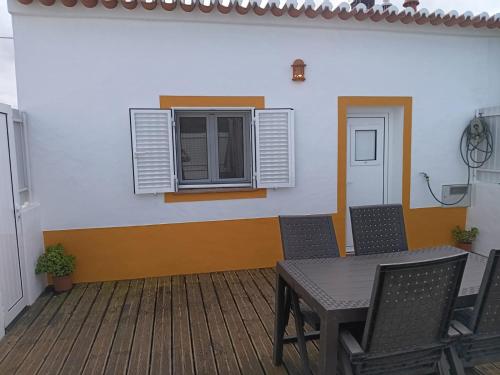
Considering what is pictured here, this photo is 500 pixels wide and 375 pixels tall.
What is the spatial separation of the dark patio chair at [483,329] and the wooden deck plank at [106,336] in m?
2.44

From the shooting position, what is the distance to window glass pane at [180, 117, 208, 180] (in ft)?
15.6

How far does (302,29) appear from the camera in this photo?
483 centimetres

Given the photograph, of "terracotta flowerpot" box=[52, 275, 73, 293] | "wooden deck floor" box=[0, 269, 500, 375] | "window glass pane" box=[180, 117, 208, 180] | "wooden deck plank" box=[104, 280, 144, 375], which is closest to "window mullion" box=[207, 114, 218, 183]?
"window glass pane" box=[180, 117, 208, 180]

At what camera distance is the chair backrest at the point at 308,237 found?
289cm

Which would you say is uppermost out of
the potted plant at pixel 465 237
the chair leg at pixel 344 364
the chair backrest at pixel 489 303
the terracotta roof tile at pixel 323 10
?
the terracotta roof tile at pixel 323 10

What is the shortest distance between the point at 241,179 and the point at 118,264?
1.91m

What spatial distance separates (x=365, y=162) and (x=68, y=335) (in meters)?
4.36

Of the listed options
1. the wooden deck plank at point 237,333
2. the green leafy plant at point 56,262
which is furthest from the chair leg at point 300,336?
the green leafy plant at point 56,262

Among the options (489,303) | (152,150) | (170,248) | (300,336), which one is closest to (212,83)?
(152,150)

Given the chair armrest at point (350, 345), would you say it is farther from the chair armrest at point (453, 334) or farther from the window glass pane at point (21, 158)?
the window glass pane at point (21, 158)

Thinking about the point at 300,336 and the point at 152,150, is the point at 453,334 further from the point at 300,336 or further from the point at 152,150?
the point at 152,150

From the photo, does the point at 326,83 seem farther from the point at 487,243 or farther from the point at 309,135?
the point at 487,243

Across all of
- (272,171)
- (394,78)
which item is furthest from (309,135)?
(394,78)

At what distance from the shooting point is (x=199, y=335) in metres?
3.27
